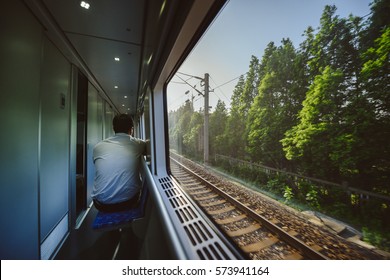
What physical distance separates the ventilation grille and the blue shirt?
19.6 inches

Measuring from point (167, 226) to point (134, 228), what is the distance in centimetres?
163

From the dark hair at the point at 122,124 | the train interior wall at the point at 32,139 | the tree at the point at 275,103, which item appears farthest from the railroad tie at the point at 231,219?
the tree at the point at 275,103

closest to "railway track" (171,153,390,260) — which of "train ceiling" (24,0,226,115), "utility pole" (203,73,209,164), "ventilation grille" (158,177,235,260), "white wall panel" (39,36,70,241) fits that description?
"ventilation grille" (158,177,235,260)

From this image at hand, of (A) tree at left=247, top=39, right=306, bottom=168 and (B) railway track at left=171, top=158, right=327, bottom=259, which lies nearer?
(B) railway track at left=171, top=158, right=327, bottom=259

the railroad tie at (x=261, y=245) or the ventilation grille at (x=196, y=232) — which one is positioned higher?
the ventilation grille at (x=196, y=232)

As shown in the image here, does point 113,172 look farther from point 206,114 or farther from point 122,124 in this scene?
point 206,114

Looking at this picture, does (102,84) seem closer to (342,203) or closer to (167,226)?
(167,226)

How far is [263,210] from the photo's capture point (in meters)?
3.36

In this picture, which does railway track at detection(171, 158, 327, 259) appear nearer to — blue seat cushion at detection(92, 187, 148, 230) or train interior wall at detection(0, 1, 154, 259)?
blue seat cushion at detection(92, 187, 148, 230)

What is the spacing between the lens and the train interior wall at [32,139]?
49.1 inches

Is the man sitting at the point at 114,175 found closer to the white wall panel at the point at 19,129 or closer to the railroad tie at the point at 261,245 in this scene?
the white wall panel at the point at 19,129

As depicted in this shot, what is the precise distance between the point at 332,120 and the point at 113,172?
498cm

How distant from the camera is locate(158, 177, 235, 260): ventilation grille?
97 centimetres

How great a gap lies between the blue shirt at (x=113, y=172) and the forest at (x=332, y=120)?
1254mm
